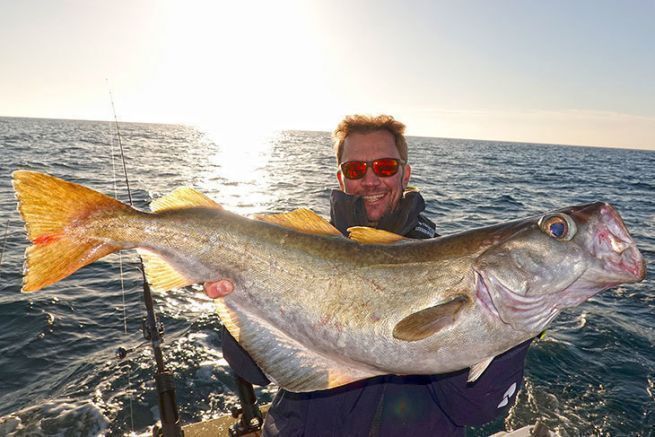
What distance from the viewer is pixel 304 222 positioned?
295cm

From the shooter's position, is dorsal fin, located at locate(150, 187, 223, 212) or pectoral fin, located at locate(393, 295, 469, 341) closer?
pectoral fin, located at locate(393, 295, 469, 341)

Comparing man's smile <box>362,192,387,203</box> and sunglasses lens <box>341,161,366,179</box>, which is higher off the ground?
sunglasses lens <box>341,161,366,179</box>

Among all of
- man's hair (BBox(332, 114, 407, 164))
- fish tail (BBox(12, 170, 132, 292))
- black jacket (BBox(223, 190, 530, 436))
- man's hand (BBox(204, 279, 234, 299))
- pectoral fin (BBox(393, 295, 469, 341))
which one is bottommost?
black jacket (BBox(223, 190, 530, 436))

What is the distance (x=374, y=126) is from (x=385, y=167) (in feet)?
1.66

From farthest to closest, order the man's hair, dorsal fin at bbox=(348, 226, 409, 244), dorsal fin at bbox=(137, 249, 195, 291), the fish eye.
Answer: the man's hair
dorsal fin at bbox=(137, 249, 195, 291)
dorsal fin at bbox=(348, 226, 409, 244)
the fish eye

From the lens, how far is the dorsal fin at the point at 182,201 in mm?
3041

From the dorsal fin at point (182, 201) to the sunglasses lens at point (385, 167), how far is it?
6.29 ft

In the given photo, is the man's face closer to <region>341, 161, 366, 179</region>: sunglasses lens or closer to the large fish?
<region>341, 161, 366, 179</region>: sunglasses lens

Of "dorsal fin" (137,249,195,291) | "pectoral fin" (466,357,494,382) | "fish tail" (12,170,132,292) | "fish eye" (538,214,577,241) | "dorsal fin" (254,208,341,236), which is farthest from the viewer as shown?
"dorsal fin" (137,249,195,291)

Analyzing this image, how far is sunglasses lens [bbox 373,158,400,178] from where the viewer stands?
440 cm

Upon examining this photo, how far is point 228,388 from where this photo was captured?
7.18 meters

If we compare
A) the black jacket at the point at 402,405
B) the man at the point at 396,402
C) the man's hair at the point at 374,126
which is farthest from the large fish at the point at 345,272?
the man's hair at the point at 374,126

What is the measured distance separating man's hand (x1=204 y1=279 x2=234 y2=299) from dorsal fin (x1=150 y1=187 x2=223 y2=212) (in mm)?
544

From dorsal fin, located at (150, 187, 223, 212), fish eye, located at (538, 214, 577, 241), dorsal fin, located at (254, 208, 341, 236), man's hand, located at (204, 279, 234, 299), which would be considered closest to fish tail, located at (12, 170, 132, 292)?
dorsal fin, located at (150, 187, 223, 212)
